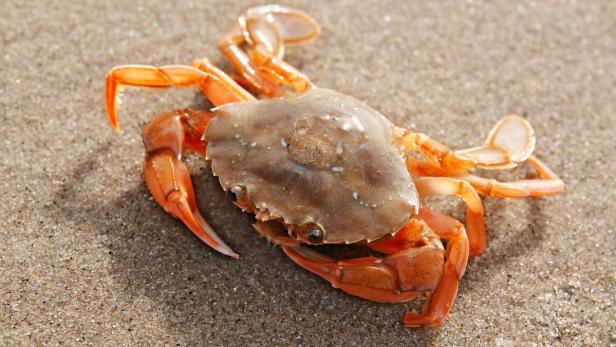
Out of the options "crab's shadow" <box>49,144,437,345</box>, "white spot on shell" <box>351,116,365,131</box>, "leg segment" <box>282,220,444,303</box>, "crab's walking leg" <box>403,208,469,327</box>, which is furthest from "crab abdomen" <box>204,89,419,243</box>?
"crab's shadow" <box>49,144,437,345</box>

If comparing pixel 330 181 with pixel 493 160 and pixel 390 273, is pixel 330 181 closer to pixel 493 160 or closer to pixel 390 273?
pixel 390 273

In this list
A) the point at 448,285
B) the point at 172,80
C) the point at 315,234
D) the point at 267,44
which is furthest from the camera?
the point at 267,44

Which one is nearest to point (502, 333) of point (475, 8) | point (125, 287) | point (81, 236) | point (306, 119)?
point (306, 119)

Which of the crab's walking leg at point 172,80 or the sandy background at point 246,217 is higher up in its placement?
the crab's walking leg at point 172,80

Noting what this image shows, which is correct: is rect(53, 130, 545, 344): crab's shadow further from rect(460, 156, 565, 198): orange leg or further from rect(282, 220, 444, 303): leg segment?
rect(460, 156, 565, 198): orange leg

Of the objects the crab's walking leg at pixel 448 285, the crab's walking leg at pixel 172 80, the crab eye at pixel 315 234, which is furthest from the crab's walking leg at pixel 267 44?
the crab's walking leg at pixel 448 285

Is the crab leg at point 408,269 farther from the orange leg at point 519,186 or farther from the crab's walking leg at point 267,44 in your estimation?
the crab's walking leg at point 267,44

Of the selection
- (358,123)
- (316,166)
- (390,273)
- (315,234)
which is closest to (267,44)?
(358,123)
